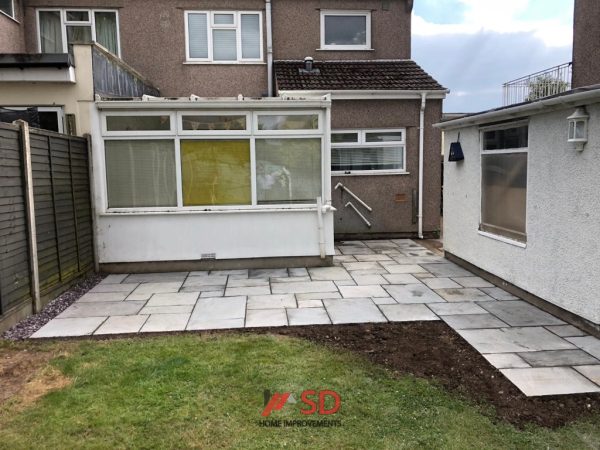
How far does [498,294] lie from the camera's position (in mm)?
5945

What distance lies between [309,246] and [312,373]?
162 inches

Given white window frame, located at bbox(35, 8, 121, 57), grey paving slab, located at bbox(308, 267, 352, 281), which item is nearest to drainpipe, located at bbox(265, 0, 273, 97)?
white window frame, located at bbox(35, 8, 121, 57)

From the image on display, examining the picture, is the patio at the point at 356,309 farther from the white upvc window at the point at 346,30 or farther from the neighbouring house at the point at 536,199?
the white upvc window at the point at 346,30

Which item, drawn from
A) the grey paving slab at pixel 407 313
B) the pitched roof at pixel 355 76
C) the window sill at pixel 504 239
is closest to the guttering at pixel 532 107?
the window sill at pixel 504 239

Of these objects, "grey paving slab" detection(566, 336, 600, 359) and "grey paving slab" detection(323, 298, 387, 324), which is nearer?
"grey paving slab" detection(566, 336, 600, 359)

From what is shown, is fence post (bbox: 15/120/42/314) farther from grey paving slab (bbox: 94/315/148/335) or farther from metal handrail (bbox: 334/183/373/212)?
metal handrail (bbox: 334/183/373/212)

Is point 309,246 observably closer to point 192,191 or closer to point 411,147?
point 192,191

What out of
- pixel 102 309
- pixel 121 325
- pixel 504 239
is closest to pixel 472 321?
pixel 504 239

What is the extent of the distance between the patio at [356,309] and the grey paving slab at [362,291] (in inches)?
0.5

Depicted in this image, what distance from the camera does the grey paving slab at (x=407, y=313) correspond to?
5.04m

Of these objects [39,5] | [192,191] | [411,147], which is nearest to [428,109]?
[411,147]

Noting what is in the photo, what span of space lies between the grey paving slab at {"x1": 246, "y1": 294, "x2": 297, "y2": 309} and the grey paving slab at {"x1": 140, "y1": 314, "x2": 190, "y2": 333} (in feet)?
2.68

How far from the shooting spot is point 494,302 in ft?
18.3

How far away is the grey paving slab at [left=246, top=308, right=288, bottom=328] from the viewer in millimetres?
4902
